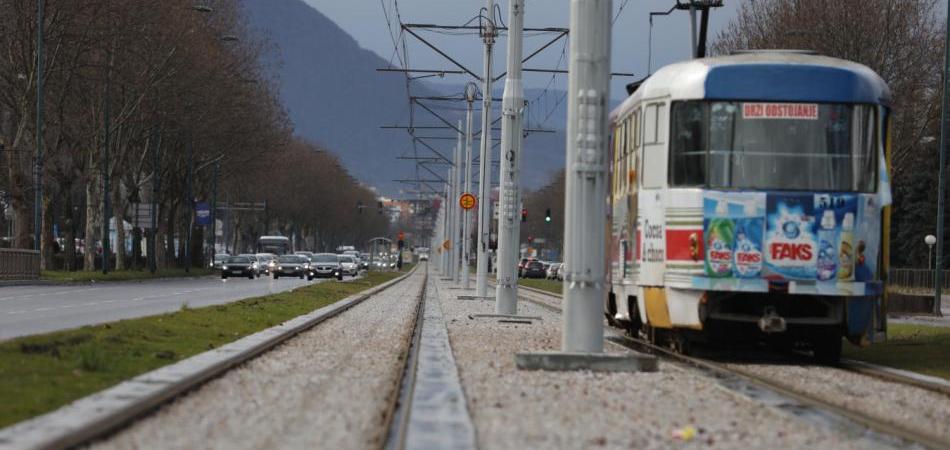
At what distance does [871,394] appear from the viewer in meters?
16.9

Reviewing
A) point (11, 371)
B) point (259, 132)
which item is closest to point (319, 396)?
point (11, 371)

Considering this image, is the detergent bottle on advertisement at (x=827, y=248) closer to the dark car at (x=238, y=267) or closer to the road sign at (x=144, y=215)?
the road sign at (x=144, y=215)

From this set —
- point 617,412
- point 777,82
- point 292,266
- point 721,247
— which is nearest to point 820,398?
point 617,412

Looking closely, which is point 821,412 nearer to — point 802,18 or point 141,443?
point 141,443

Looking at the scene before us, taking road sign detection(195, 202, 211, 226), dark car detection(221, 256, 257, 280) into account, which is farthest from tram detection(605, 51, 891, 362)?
road sign detection(195, 202, 211, 226)

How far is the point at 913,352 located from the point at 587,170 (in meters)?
8.13

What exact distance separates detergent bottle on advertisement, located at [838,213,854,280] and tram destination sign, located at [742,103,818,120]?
4.44 ft

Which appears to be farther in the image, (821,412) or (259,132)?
(259,132)

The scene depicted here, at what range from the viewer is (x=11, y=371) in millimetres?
15883

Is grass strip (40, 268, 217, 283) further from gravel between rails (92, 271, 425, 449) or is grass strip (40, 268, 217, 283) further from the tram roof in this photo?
the tram roof

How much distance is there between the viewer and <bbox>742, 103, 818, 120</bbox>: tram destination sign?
67.9ft

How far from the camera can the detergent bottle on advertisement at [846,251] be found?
20453 mm

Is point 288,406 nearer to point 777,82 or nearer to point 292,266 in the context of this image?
point 777,82

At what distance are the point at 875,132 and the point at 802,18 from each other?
36.4 metres
